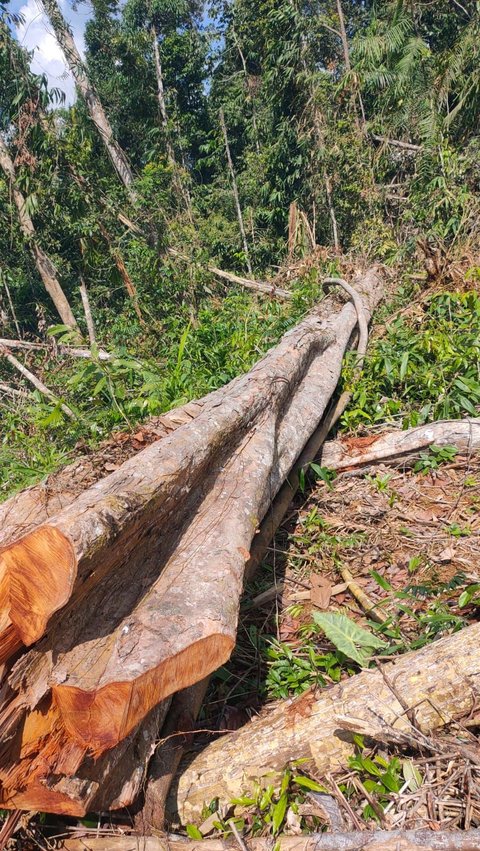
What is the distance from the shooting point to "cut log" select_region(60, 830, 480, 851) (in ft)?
4.00

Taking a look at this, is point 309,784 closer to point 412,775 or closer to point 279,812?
point 279,812

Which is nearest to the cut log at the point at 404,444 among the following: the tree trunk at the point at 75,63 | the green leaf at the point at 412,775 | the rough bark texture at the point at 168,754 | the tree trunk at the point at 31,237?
the rough bark texture at the point at 168,754

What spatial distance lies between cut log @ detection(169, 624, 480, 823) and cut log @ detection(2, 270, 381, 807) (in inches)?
13.9

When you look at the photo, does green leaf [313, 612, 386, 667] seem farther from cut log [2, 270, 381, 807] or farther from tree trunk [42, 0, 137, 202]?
tree trunk [42, 0, 137, 202]

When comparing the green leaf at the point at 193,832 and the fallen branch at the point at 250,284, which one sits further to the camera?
the fallen branch at the point at 250,284

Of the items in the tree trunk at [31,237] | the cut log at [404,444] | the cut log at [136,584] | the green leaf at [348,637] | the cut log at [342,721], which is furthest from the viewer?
the tree trunk at [31,237]

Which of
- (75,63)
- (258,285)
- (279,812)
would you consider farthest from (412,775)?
(75,63)

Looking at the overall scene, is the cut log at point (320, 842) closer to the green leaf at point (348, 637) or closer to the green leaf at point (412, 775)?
the green leaf at point (412, 775)

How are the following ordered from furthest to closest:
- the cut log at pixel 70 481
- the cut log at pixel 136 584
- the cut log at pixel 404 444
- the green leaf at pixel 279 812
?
the cut log at pixel 404 444 → the cut log at pixel 70 481 → the green leaf at pixel 279 812 → the cut log at pixel 136 584

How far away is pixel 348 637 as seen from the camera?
190 centimetres

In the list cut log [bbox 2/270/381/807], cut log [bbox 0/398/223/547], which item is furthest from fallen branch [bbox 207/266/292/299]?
cut log [bbox 2/270/381/807]

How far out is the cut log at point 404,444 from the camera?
308 centimetres

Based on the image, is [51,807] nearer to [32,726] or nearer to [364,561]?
[32,726]

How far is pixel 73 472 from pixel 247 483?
0.91m
